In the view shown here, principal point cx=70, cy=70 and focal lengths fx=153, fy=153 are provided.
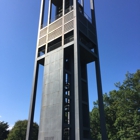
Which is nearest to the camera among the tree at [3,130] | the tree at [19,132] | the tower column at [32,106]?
the tower column at [32,106]

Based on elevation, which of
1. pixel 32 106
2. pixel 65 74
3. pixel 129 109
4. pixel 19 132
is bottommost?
pixel 19 132

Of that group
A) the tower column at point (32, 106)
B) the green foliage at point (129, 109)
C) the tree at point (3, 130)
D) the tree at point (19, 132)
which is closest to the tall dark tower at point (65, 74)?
the tower column at point (32, 106)

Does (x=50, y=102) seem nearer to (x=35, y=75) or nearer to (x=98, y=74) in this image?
(x=35, y=75)

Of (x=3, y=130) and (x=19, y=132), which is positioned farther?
(x=3, y=130)

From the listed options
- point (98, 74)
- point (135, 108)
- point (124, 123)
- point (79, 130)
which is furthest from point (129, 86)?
point (79, 130)

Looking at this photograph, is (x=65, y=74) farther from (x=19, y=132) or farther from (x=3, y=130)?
(x=3, y=130)

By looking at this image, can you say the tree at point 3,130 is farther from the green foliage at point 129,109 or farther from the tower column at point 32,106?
the tower column at point 32,106

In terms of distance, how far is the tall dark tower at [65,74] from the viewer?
1306 cm

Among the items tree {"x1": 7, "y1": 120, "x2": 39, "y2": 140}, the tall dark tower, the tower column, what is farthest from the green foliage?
tree {"x1": 7, "y1": 120, "x2": 39, "y2": 140}

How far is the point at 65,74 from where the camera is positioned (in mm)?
15625

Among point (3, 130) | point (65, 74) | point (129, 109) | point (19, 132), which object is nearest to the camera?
point (65, 74)

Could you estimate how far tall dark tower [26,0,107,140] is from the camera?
13062 mm

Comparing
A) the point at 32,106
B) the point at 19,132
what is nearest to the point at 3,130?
the point at 19,132

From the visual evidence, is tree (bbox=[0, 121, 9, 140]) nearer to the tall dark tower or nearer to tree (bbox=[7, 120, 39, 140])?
tree (bbox=[7, 120, 39, 140])
